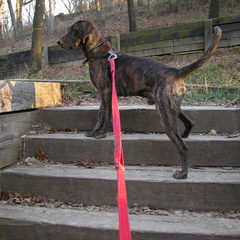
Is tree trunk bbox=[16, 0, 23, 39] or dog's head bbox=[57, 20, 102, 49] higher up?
tree trunk bbox=[16, 0, 23, 39]

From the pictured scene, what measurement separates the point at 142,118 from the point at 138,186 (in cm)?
115

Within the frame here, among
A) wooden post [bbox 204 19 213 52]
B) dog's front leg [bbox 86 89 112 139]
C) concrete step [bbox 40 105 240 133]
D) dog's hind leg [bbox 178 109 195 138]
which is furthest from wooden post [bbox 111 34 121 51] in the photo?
dog's hind leg [bbox 178 109 195 138]

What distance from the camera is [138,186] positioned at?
8.92 ft

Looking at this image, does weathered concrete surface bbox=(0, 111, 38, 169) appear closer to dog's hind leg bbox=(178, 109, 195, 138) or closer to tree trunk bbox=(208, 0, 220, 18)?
dog's hind leg bbox=(178, 109, 195, 138)

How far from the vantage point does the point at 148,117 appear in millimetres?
3625

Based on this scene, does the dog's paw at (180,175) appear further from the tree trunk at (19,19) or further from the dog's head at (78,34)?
the tree trunk at (19,19)

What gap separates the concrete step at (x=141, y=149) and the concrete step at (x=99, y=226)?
2.69 feet

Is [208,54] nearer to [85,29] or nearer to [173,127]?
[173,127]

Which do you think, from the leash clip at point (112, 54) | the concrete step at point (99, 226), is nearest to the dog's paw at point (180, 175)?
the concrete step at point (99, 226)

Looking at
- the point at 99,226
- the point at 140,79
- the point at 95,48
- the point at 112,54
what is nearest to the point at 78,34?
the point at 95,48

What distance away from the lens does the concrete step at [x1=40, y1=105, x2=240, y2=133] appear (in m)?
3.54

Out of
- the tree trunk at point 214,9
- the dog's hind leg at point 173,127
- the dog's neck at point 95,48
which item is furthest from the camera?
the tree trunk at point 214,9

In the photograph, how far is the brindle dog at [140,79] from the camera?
8.97 ft

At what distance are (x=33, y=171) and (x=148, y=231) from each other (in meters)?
1.45
